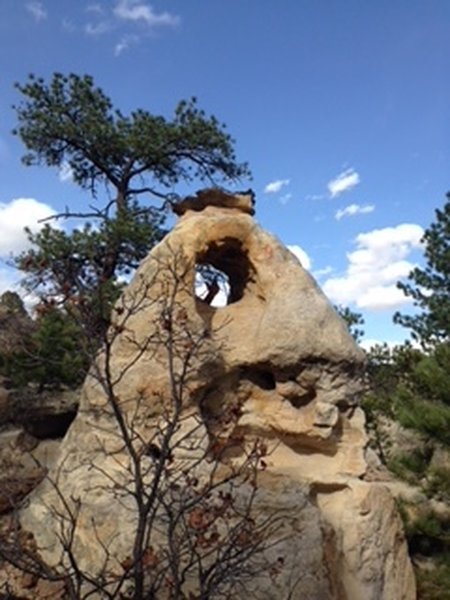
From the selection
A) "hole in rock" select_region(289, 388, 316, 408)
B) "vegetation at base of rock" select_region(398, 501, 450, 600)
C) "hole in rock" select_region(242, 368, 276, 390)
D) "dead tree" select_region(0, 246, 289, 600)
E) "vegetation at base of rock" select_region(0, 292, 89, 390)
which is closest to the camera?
"dead tree" select_region(0, 246, 289, 600)

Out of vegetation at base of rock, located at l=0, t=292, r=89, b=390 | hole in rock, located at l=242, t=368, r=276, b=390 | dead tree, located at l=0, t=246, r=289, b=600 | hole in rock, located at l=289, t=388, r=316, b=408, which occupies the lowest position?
dead tree, located at l=0, t=246, r=289, b=600

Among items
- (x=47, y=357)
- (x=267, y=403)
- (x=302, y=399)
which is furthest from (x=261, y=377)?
(x=47, y=357)

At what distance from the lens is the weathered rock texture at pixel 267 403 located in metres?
5.26

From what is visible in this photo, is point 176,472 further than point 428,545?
No

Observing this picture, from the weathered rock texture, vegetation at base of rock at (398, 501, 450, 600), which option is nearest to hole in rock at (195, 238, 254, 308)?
the weathered rock texture

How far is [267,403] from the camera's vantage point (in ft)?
19.7

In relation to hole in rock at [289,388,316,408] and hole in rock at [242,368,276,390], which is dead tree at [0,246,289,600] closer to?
hole in rock at [242,368,276,390]

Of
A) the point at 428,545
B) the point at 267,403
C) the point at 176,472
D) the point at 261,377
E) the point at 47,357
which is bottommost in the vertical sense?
the point at 428,545

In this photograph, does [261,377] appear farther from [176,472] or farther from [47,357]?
[47,357]

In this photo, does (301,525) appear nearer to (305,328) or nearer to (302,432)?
(302,432)

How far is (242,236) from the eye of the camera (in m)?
6.27

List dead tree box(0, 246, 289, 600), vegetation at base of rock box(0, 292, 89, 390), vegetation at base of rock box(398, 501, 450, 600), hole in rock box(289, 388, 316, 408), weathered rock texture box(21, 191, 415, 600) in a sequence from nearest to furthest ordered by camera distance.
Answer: dead tree box(0, 246, 289, 600)
weathered rock texture box(21, 191, 415, 600)
hole in rock box(289, 388, 316, 408)
vegetation at base of rock box(398, 501, 450, 600)
vegetation at base of rock box(0, 292, 89, 390)

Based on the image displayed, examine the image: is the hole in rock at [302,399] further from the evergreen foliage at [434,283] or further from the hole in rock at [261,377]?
the evergreen foliage at [434,283]

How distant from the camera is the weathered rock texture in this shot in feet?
17.3
